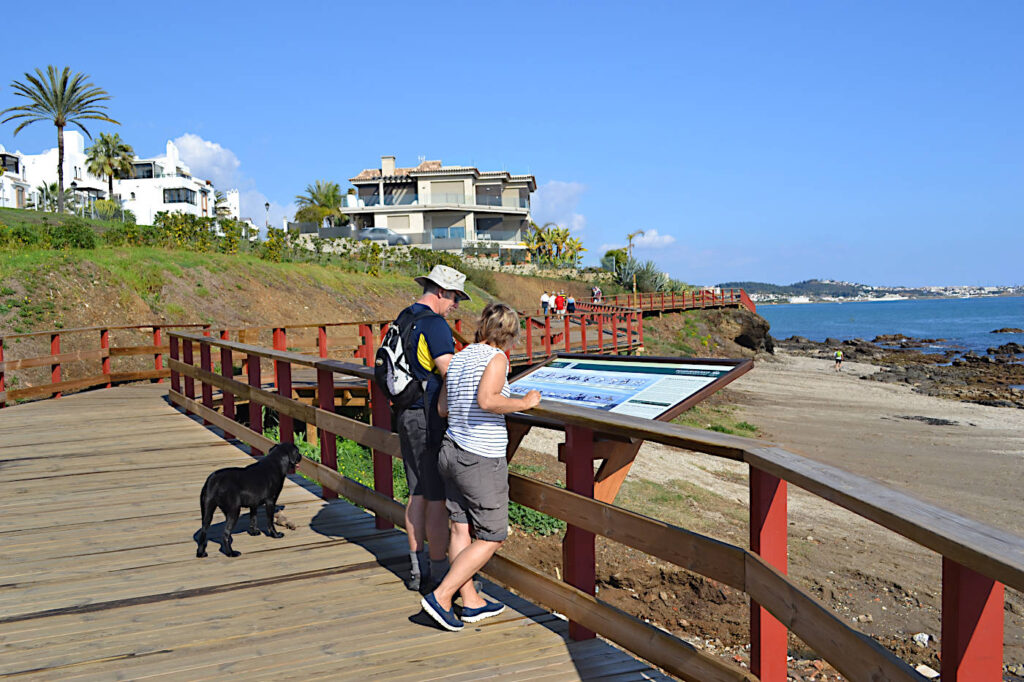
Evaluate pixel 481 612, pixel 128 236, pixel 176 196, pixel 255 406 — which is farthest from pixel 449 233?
pixel 481 612

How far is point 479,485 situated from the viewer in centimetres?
379

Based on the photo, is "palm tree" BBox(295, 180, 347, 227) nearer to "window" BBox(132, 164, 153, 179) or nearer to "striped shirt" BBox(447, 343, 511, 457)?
"window" BBox(132, 164, 153, 179)

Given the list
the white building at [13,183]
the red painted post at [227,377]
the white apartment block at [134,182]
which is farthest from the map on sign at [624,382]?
the white apartment block at [134,182]

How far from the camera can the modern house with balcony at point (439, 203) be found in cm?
6631

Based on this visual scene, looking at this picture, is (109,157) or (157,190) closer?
(109,157)

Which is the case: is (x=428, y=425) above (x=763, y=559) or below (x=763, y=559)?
above

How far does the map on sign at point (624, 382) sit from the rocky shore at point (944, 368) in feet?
106

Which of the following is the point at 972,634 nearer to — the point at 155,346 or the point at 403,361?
the point at 403,361

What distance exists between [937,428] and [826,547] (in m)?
18.2

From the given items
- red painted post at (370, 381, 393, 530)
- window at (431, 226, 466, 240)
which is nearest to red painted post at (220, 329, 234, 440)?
red painted post at (370, 381, 393, 530)

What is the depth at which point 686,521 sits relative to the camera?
11461mm

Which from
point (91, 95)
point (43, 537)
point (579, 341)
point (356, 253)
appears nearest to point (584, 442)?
point (43, 537)

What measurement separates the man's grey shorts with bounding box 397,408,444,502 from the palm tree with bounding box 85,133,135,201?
241ft

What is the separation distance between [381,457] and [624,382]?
177 centimetres
